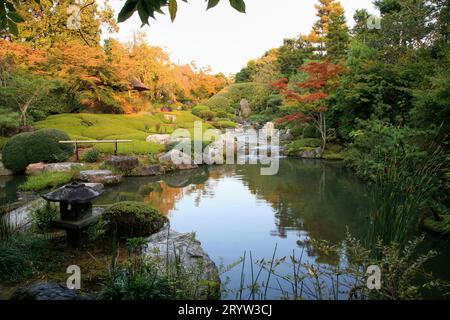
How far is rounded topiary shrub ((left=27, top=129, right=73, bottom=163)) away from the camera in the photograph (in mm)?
10344

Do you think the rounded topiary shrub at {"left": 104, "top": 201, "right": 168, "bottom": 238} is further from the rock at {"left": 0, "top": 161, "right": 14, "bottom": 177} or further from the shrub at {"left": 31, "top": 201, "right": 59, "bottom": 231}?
the rock at {"left": 0, "top": 161, "right": 14, "bottom": 177}

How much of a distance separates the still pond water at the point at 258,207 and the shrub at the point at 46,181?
429mm

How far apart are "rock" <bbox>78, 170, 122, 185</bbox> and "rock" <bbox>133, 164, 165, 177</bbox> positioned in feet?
3.67

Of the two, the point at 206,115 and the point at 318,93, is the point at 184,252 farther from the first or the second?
the point at 206,115

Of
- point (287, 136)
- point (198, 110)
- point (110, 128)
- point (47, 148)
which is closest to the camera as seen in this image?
point (47, 148)

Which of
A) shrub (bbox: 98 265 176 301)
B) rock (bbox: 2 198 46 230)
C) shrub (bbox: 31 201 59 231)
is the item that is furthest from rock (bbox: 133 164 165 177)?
shrub (bbox: 98 265 176 301)

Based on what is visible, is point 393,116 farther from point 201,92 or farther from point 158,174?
point 201,92

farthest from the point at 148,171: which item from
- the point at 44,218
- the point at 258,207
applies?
the point at 44,218

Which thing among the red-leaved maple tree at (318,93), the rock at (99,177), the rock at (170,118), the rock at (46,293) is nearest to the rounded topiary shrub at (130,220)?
the rock at (46,293)

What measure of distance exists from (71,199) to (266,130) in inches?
761

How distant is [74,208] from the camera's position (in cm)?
387

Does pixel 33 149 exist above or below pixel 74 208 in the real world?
above

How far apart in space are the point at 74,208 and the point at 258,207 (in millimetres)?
3839

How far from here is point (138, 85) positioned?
20766 mm
